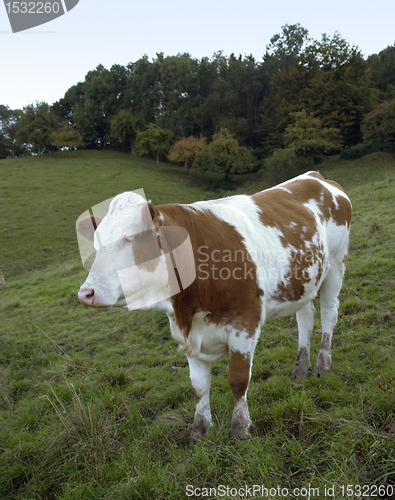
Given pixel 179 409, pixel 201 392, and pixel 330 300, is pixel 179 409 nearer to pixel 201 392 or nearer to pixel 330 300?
pixel 201 392

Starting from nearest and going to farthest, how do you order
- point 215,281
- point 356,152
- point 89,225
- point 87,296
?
point 87,296, point 89,225, point 215,281, point 356,152

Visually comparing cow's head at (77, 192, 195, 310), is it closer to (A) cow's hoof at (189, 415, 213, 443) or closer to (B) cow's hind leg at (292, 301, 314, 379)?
(A) cow's hoof at (189, 415, 213, 443)

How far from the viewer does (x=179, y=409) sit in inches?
137

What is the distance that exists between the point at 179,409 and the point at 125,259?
6.47ft

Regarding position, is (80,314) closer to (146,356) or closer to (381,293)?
(146,356)

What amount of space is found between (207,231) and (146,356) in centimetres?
292

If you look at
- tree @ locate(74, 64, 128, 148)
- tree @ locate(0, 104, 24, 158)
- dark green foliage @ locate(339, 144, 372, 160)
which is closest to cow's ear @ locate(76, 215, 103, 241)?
dark green foliage @ locate(339, 144, 372, 160)

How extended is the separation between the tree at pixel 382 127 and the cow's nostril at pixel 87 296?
31.9 meters

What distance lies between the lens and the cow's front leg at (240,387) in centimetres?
279

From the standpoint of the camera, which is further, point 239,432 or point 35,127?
point 35,127

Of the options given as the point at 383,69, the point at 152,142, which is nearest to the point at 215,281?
the point at 152,142

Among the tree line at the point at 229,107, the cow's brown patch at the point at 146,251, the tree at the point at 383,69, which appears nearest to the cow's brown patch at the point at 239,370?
the cow's brown patch at the point at 146,251

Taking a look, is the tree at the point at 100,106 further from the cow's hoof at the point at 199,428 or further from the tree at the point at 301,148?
the cow's hoof at the point at 199,428

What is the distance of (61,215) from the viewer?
22.3 meters
